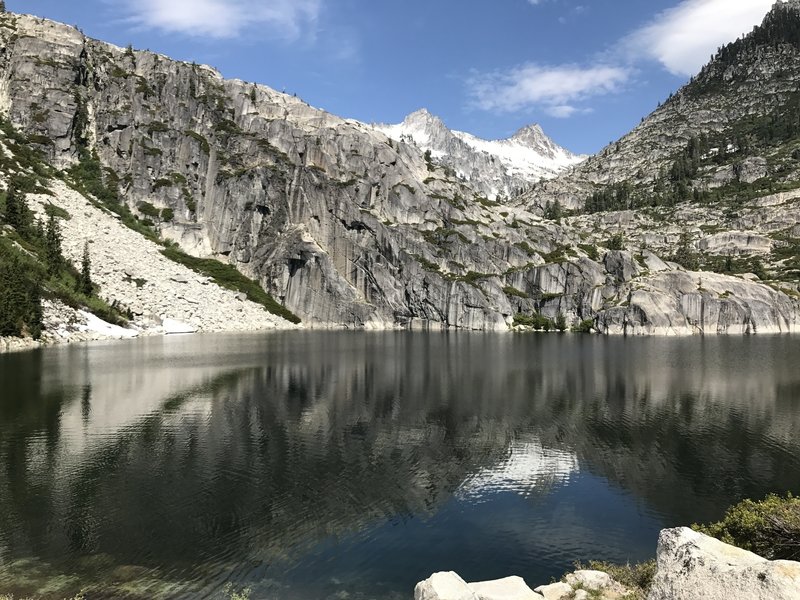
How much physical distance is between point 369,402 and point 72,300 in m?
91.8

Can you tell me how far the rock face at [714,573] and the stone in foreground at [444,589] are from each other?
4.77 metres

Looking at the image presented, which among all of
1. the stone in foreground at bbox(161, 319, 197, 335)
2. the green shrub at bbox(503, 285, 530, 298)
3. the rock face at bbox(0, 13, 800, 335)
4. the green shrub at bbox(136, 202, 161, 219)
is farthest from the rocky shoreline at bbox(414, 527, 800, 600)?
the green shrub at bbox(136, 202, 161, 219)

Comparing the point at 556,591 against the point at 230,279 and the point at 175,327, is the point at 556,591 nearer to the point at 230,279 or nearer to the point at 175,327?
the point at 175,327

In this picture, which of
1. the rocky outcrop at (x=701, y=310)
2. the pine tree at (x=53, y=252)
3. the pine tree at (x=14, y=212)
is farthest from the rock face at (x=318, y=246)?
the pine tree at (x=53, y=252)

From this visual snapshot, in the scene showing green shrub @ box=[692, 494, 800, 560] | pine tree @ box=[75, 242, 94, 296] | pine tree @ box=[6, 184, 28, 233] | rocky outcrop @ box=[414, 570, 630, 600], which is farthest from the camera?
pine tree @ box=[6, 184, 28, 233]

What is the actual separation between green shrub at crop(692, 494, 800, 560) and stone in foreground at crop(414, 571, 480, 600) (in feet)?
28.2

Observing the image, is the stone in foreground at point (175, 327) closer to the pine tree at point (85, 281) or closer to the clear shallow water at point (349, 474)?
the pine tree at point (85, 281)

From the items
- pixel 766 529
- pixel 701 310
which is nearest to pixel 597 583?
pixel 766 529

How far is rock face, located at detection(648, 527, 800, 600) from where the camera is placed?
9.34 meters

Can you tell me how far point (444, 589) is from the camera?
14.2m

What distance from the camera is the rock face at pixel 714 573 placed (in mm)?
9336

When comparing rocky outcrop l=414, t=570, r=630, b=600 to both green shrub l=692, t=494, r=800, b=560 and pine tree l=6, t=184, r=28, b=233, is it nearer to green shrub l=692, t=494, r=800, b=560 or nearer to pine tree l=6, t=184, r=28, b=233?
green shrub l=692, t=494, r=800, b=560

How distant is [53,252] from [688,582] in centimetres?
13828

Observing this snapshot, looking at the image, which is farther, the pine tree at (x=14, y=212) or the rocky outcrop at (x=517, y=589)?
the pine tree at (x=14, y=212)
